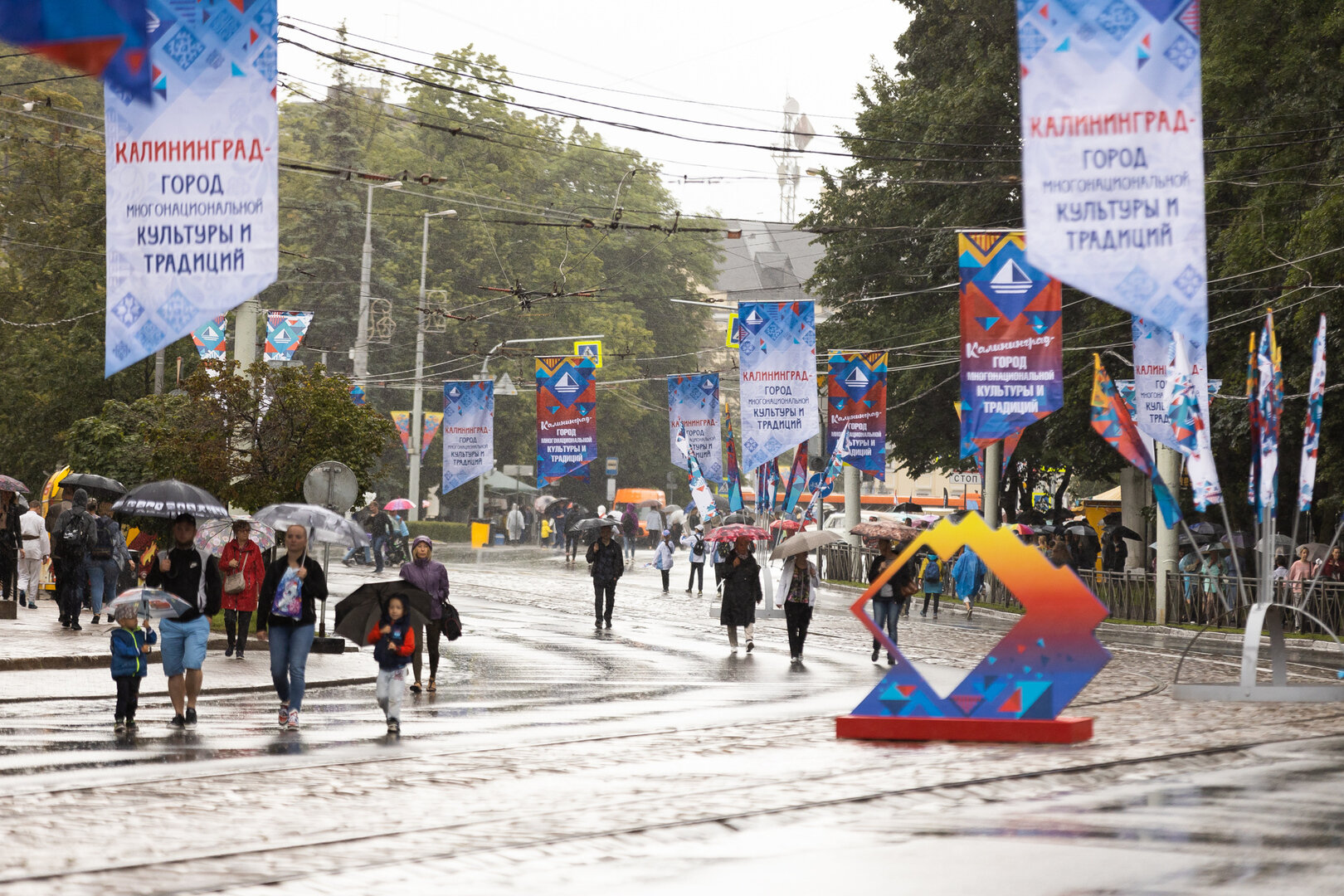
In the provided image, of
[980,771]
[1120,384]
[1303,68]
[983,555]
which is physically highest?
[1303,68]

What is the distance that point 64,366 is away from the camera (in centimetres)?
3750

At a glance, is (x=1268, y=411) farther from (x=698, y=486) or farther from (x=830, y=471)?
(x=698, y=486)

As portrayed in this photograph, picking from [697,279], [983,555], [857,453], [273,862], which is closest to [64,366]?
[857,453]

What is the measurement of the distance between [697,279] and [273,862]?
75.9 metres

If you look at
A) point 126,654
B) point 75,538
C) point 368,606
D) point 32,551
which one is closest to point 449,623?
point 368,606

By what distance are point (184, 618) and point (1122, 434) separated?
32.6 ft

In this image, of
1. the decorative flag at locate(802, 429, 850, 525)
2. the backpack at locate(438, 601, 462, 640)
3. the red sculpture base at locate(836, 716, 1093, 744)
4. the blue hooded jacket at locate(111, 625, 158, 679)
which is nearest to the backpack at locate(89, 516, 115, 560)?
the backpack at locate(438, 601, 462, 640)

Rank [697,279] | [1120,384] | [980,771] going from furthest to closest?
[697,279], [1120,384], [980,771]

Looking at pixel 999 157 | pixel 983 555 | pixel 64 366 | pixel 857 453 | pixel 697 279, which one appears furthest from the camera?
pixel 697 279

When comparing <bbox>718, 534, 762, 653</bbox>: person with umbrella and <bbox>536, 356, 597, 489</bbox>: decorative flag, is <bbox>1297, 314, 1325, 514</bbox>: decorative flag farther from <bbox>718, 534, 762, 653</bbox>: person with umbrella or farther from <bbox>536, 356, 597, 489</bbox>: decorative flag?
<bbox>536, 356, 597, 489</bbox>: decorative flag

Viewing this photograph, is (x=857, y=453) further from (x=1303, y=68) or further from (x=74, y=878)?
(x=74, y=878)

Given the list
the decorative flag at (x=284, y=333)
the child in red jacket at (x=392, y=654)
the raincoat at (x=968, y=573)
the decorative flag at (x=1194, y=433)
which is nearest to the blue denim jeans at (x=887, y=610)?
the decorative flag at (x=1194, y=433)

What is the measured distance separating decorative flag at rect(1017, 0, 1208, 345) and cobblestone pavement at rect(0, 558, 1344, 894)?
3276mm

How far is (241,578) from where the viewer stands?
19953 mm
